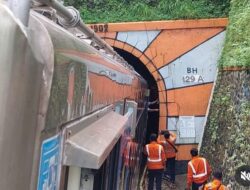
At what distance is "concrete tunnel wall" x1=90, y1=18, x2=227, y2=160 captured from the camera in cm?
1343

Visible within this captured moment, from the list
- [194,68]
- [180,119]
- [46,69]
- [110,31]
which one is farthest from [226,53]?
[46,69]

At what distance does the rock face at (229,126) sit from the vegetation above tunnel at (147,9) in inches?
98.7

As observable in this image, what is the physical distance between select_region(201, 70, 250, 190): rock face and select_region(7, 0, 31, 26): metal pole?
22.6ft

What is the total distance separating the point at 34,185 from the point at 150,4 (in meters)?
14.2

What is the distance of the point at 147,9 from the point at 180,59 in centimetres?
201

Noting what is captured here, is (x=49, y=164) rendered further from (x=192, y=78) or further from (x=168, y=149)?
(x=192, y=78)

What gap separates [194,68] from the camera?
13523mm

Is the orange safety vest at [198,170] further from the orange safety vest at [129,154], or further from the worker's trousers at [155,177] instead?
the orange safety vest at [129,154]

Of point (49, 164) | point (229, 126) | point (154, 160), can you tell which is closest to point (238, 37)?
point (229, 126)

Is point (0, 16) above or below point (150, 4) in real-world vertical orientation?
below

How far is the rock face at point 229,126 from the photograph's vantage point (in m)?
8.24

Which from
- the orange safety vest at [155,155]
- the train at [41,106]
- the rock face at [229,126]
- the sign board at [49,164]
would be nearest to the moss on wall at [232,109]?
the rock face at [229,126]

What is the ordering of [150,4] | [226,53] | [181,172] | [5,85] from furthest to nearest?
[150,4] → [181,172] → [226,53] → [5,85]

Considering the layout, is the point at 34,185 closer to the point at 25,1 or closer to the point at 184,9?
the point at 25,1
